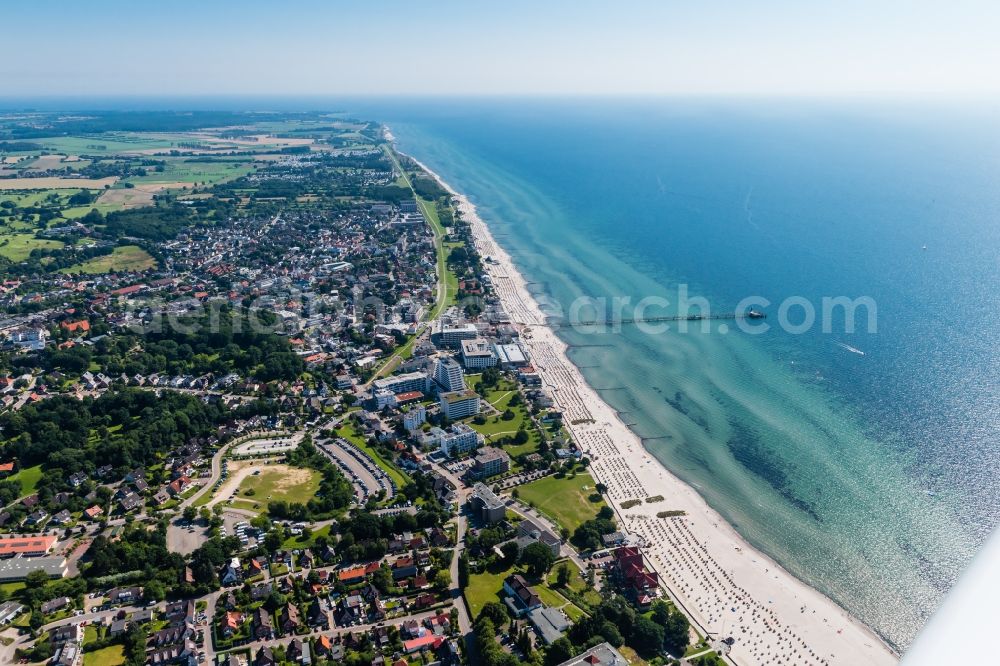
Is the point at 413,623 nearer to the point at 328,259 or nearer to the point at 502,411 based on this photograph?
the point at 502,411

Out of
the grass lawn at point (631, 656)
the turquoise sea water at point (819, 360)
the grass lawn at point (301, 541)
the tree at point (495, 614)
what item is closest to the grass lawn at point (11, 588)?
the grass lawn at point (301, 541)

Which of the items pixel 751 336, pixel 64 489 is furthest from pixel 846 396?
pixel 64 489

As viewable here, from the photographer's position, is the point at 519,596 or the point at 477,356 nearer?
the point at 519,596

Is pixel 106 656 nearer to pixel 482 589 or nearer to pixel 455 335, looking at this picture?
pixel 482 589

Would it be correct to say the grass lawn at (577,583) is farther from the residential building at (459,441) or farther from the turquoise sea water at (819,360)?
the residential building at (459,441)

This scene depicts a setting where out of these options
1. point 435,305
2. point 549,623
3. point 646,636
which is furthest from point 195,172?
point 646,636

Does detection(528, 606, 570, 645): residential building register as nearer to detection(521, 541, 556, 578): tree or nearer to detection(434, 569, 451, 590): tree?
detection(521, 541, 556, 578): tree
